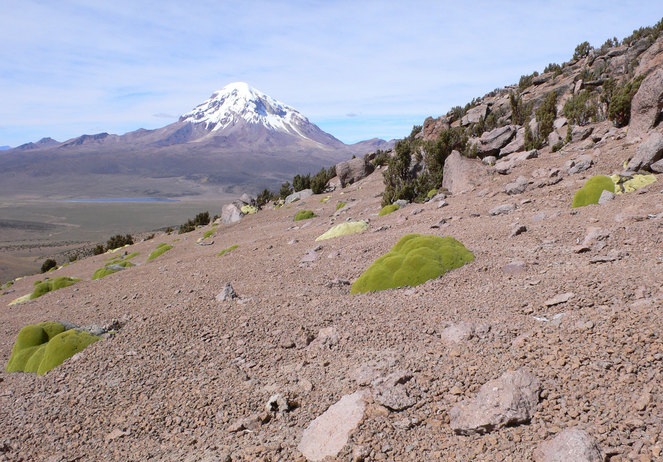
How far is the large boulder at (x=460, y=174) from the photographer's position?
18.4 meters

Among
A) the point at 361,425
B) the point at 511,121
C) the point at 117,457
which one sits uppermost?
the point at 511,121

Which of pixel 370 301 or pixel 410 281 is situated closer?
pixel 370 301

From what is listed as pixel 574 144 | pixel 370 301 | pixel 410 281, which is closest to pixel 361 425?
pixel 370 301

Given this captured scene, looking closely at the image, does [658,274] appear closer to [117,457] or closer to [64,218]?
[117,457]

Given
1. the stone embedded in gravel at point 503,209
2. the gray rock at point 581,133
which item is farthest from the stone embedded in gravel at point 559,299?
the gray rock at point 581,133

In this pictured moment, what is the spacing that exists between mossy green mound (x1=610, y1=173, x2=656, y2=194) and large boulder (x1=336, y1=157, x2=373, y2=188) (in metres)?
23.3

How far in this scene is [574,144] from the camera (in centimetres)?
1925

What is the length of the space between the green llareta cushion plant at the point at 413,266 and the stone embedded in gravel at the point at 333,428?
13.6ft

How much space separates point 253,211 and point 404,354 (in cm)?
2883

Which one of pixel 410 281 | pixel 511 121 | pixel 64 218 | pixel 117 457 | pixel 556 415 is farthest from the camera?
pixel 64 218

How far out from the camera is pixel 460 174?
747 inches

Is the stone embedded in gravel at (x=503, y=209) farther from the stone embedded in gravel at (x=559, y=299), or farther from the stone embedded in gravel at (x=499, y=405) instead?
the stone embedded in gravel at (x=499, y=405)

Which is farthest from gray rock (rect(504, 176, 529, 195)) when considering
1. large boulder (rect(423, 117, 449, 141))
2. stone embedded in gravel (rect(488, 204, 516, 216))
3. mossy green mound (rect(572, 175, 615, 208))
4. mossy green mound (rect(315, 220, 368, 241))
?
large boulder (rect(423, 117, 449, 141))

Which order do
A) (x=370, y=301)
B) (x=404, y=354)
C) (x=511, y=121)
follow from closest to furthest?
(x=404, y=354), (x=370, y=301), (x=511, y=121)
